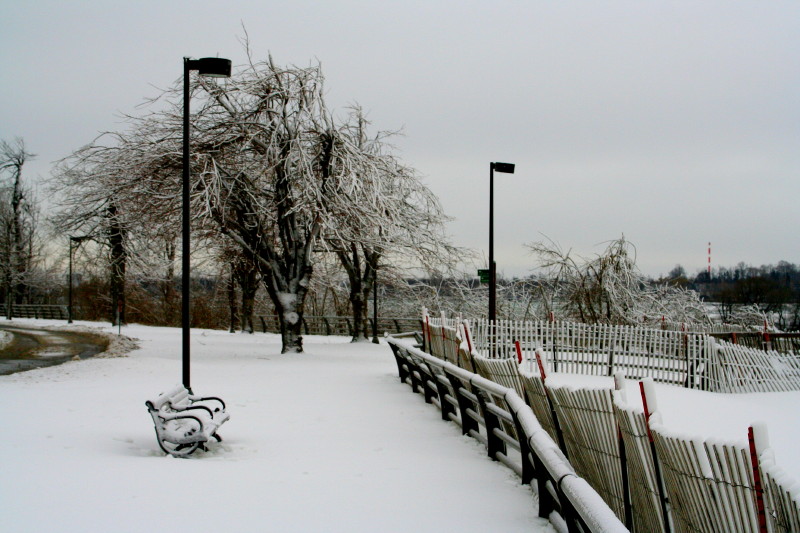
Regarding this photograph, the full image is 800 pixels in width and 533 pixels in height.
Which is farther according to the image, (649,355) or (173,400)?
(649,355)

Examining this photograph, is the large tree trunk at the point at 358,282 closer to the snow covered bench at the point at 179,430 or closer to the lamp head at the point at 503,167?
the lamp head at the point at 503,167

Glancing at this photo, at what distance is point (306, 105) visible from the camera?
81.8 feet

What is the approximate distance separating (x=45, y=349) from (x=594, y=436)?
2728 centimetres

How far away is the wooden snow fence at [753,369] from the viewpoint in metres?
20.4

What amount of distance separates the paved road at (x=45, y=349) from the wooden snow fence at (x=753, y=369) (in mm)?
17429

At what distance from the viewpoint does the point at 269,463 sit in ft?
27.4

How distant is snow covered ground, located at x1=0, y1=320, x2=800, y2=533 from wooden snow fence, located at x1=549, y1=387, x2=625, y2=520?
0.43m

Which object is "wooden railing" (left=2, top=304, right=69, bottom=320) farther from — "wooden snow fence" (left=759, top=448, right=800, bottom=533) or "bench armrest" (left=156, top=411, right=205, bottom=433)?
"wooden snow fence" (left=759, top=448, right=800, bottom=533)

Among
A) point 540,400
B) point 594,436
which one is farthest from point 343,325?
point 594,436

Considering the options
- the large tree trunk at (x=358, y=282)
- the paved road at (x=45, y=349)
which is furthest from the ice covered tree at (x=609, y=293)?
the paved road at (x=45, y=349)

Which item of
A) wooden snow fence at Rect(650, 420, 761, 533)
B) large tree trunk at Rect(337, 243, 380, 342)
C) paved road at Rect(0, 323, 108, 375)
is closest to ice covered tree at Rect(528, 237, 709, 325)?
large tree trunk at Rect(337, 243, 380, 342)

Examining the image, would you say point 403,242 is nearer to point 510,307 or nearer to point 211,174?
point 211,174

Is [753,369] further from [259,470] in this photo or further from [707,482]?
[707,482]

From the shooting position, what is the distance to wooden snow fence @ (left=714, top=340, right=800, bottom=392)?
20.4 meters
